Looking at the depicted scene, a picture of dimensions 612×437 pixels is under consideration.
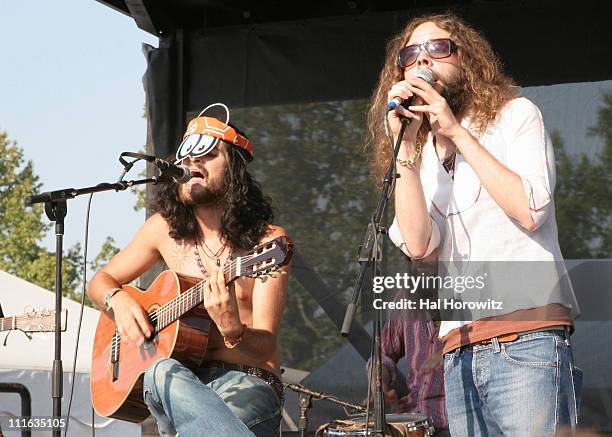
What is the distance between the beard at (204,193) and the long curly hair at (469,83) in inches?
49.8

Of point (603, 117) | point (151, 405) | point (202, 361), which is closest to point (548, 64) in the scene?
point (603, 117)

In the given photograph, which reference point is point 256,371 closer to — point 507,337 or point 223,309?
point 223,309

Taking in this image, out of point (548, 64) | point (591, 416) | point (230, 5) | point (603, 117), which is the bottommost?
point (591, 416)

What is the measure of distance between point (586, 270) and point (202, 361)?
2.83 metres

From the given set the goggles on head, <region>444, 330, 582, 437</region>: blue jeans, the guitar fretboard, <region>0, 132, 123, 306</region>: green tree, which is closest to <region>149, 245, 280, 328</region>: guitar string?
the goggles on head

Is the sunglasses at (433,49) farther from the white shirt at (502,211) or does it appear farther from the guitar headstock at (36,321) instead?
the guitar headstock at (36,321)

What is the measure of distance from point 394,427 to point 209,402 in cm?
168

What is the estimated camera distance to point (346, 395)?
6.08 meters

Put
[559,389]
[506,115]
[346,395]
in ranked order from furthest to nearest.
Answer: [346,395] → [506,115] → [559,389]

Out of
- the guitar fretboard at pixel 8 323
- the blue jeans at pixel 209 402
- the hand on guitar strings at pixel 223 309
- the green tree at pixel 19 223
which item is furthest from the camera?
the green tree at pixel 19 223

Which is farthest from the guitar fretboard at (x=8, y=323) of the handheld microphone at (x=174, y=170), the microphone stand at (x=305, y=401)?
the handheld microphone at (x=174, y=170)

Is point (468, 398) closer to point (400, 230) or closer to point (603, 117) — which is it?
point (400, 230)

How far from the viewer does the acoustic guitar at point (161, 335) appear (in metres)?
3.66

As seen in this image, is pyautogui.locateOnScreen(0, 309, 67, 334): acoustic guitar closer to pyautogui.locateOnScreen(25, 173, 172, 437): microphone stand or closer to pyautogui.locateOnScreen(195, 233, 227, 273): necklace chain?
pyautogui.locateOnScreen(195, 233, 227, 273): necklace chain
